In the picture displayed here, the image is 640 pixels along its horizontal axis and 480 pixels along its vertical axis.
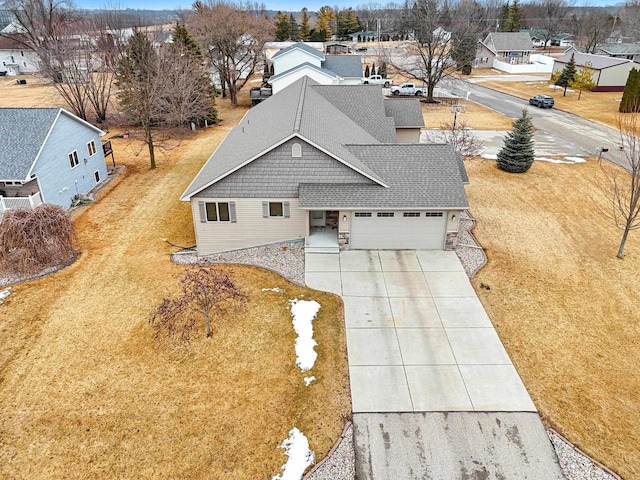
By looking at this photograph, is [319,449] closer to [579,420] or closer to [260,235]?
[579,420]

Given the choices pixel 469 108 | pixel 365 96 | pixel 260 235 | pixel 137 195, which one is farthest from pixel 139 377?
pixel 469 108

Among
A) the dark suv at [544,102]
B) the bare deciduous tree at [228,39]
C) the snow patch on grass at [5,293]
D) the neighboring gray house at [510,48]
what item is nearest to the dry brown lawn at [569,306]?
the snow patch on grass at [5,293]

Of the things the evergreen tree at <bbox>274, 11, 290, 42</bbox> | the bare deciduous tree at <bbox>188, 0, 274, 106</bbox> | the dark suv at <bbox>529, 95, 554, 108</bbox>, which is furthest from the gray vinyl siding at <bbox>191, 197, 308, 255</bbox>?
the evergreen tree at <bbox>274, 11, 290, 42</bbox>

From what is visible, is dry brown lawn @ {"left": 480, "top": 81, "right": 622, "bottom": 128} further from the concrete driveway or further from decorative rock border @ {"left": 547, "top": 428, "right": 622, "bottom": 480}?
decorative rock border @ {"left": 547, "top": 428, "right": 622, "bottom": 480}

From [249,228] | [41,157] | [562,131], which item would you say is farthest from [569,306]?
[562,131]

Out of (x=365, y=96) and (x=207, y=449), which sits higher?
(x=365, y=96)
